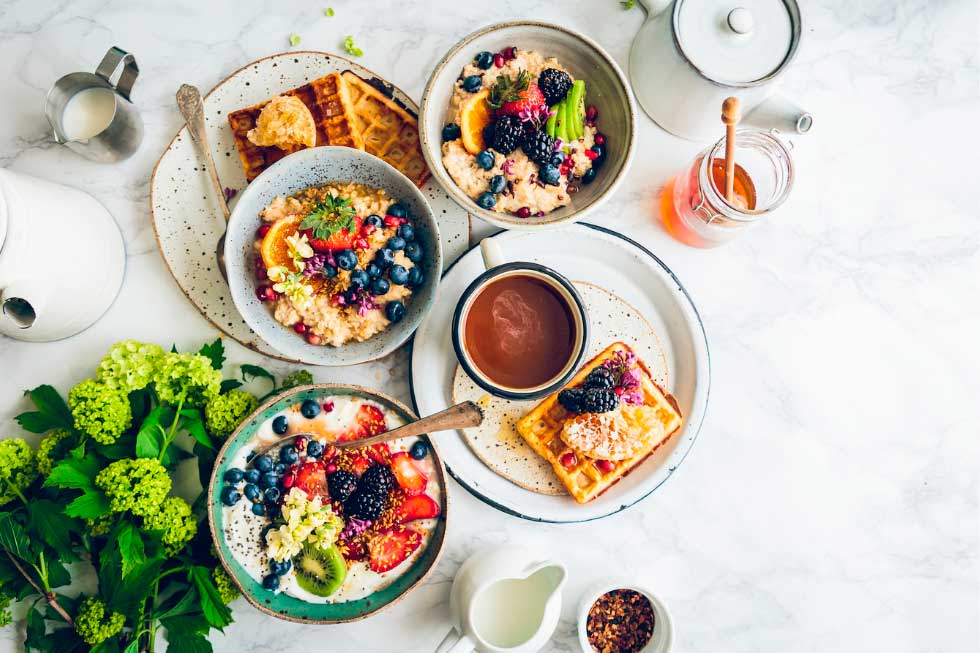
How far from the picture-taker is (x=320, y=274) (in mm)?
2314

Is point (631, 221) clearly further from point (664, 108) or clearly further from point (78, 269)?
point (78, 269)

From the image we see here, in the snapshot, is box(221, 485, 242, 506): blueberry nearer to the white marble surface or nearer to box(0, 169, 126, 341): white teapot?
the white marble surface

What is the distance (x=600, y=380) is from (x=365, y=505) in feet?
2.93

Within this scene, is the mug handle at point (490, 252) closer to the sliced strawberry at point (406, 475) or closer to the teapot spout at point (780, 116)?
the sliced strawberry at point (406, 475)

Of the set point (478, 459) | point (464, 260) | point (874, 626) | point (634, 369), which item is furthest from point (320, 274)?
point (874, 626)

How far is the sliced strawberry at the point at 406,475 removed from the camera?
2436mm

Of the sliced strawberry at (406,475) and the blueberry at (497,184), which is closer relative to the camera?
the blueberry at (497,184)

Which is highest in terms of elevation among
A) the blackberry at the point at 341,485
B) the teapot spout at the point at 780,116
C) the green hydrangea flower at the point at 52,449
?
the teapot spout at the point at 780,116

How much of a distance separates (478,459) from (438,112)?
1.20m

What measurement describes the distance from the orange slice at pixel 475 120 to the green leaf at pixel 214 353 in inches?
42.7

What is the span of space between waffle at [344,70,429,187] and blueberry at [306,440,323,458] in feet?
3.17

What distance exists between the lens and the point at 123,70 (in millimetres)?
2389

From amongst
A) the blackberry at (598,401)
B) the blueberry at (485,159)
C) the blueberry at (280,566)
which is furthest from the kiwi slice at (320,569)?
the blueberry at (485,159)

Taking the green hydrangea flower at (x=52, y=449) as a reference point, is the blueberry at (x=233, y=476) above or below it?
below
